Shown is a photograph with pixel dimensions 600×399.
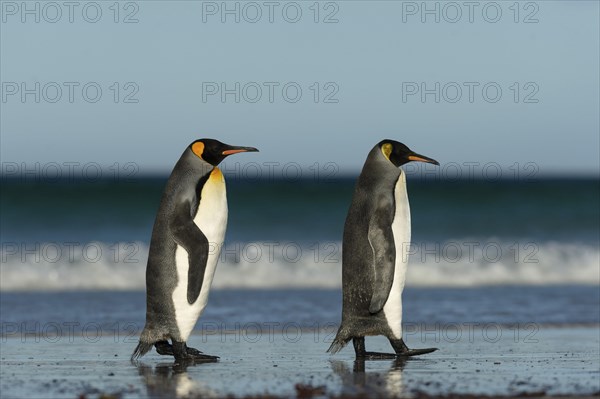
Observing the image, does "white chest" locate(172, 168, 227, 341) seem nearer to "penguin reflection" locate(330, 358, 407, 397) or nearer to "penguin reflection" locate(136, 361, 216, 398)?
"penguin reflection" locate(136, 361, 216, 398)

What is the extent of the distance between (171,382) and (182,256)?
4.60ft

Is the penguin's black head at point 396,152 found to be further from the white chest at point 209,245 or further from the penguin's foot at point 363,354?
the penguin's foot at point 363,354

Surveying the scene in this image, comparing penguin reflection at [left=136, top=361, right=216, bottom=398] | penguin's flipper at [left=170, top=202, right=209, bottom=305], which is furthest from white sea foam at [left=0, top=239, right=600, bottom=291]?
penguin reflection at [left=136, top=361, right=216, bottom=398]

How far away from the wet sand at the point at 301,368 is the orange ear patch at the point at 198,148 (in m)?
1.47

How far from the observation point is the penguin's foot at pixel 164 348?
8.34 meters

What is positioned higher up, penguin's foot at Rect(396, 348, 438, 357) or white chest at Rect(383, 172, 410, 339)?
white chest at Rect(383, 172, 410, 339)

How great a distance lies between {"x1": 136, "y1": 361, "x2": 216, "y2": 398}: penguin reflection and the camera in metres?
6.34

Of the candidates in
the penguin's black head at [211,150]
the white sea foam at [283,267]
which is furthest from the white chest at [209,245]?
the white sea foam at [283,267]

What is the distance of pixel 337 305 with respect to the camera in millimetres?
13336

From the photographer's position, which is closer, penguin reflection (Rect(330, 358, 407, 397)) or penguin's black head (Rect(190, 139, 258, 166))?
penguin reflection (Rect(330, 358, 407, 397))

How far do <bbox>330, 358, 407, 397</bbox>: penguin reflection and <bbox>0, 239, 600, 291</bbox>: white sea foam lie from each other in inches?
355

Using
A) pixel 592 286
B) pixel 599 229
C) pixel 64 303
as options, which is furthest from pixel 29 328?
pixel 599 229

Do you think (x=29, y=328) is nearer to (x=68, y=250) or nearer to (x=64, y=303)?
(x=64, y=303)

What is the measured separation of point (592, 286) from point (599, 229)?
14453mm
